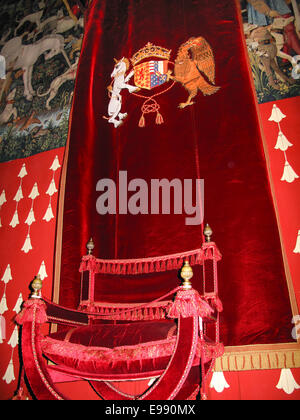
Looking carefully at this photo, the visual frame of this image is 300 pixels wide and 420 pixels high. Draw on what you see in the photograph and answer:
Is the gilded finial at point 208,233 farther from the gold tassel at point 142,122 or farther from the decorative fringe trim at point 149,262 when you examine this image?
the gold tassel at point 142,122

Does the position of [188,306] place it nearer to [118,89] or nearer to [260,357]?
[260,357]

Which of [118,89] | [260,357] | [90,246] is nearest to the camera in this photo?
[260,357]

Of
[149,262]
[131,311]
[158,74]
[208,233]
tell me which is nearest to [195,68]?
[158,74]

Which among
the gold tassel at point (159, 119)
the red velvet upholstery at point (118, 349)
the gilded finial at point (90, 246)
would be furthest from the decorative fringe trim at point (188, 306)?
the gold tassel at point (159, 119)

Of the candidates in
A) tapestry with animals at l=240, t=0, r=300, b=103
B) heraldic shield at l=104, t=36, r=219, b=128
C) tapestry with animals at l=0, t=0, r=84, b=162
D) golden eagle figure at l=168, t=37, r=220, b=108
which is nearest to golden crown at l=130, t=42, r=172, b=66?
heraldic shield at l=104, t=36, r=219, b=128

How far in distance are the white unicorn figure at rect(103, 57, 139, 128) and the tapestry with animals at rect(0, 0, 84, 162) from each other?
0.61 meters

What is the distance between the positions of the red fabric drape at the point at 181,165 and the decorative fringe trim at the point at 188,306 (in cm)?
52

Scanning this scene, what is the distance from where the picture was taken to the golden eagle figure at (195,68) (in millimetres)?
2279

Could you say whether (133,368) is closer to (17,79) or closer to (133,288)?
(133,288)

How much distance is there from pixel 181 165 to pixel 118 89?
0.92 m

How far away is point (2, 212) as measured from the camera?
2.96m

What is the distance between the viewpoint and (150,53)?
2553 mm

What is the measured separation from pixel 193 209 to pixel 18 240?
1581 millimetres

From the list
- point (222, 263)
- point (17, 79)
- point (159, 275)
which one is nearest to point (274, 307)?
point (222, 263)
